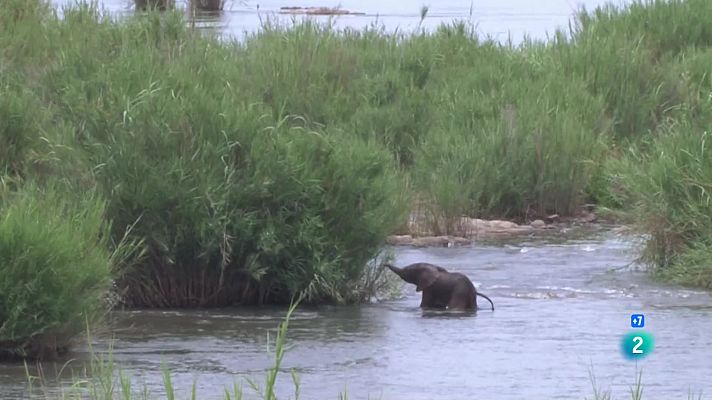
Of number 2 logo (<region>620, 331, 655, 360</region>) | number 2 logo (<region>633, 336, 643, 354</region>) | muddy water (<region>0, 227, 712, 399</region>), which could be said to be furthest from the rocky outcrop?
number 2 logo (<region>633, 336, 643, 354</region>)

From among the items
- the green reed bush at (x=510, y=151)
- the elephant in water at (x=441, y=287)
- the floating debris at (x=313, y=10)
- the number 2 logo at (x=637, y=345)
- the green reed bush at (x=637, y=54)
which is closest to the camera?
the number 2 logo at (x=637, y=345)

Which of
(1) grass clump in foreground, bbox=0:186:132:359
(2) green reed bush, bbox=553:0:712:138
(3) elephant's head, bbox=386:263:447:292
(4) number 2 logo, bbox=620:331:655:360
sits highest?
(2) green reed bush, bbox=553:0:712:138

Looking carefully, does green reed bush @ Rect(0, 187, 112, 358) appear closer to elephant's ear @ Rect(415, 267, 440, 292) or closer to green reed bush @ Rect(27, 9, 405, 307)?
green reed bush @ Rect(27, 9, 405, 307)

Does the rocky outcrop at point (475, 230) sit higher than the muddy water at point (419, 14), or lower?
lower

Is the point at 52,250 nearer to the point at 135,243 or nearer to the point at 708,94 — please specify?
the point at 135,243

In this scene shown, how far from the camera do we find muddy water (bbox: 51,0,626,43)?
3178cm

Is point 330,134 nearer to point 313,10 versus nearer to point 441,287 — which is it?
point 441,287

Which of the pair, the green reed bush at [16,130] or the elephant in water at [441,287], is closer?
the elephant in water at [441,287]

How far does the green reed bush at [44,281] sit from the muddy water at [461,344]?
0.24 meters

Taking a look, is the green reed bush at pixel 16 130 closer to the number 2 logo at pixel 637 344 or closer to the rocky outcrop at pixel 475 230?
the rocky outcrop at pixel 475 230

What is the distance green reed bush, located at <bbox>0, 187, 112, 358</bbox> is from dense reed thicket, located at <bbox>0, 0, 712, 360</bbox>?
0.12m

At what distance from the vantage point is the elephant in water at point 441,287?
38.0 feet

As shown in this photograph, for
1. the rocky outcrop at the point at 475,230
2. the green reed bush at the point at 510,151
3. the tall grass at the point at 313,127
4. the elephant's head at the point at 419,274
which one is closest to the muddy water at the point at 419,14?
the tall grass at the point at 313,127

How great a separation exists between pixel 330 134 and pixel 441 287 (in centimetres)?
164
